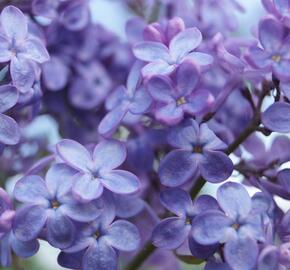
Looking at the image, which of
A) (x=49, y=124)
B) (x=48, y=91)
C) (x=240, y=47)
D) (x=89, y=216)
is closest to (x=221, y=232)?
(x=89, y=216)

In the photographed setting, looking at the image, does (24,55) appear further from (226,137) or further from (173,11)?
(173,11)

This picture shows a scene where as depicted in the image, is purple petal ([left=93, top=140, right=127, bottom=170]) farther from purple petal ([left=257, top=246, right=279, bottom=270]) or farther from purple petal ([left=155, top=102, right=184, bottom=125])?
purple petal ([left=257, top=246, right=279, bottom=270])

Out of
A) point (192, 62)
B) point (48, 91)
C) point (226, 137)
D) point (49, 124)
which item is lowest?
point (49, 124)

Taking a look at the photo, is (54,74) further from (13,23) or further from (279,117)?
(279,117)

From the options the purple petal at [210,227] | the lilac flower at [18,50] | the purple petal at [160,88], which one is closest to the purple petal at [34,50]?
the lilac flower at [18,50]

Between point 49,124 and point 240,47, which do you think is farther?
point 49,124

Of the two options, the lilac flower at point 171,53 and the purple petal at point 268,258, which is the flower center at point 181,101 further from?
the purple petal at point 268,258
